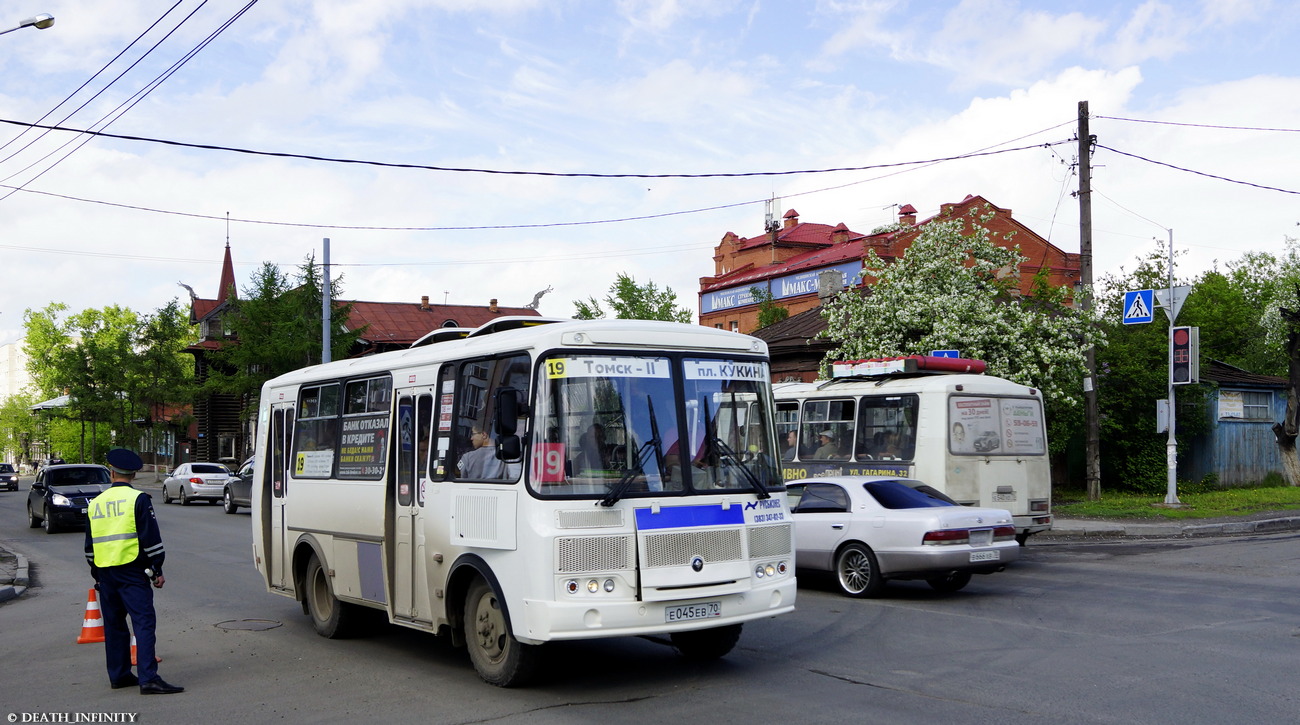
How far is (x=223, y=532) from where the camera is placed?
964 inches

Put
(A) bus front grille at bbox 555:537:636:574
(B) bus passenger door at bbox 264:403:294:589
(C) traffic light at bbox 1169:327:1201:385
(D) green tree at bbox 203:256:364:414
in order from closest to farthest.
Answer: (A) bus front grille at bbox 555:537:636:574 → (B) bus passenger door at bbox 264:403:294:589 → (C) traffic light at bbox 1169:327:1201:385 → (D) green tree at bbox 203:256:364:414

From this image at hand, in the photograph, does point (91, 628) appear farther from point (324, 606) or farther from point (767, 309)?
point (767, 309)

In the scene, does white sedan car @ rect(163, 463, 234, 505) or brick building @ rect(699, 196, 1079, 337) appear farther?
brick building @ rect(699, 196, 1079, 337)

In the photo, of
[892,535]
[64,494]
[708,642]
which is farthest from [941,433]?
[64,494]

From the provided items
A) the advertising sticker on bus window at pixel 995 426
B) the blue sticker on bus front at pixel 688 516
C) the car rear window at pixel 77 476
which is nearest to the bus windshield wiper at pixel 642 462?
the blue sticker on bus front at pixel 688 516

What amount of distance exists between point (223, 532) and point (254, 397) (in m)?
24.0

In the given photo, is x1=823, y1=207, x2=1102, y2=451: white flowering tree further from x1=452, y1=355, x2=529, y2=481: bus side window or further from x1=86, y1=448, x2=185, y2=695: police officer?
x1=86, y1=448, x2=185, y2=695: police officer

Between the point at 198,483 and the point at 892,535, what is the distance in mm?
29826

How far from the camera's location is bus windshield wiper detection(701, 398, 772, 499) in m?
8.39

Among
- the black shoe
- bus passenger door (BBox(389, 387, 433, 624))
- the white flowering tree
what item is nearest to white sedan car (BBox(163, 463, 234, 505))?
the white flowering tree

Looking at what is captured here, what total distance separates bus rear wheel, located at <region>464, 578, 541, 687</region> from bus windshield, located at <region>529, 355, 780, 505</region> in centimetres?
113

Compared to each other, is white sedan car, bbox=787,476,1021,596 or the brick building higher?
the brick building

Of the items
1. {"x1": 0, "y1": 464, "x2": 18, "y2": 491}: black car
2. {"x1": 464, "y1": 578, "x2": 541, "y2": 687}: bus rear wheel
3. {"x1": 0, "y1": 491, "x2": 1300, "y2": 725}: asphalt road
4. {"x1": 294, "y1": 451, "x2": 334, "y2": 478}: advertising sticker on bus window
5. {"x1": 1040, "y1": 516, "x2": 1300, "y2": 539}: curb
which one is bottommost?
{"x1": 0, "y1": 464, "x2": 18, "y2": 491}: black car

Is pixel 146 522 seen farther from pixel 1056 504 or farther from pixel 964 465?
pixel 1056 504
